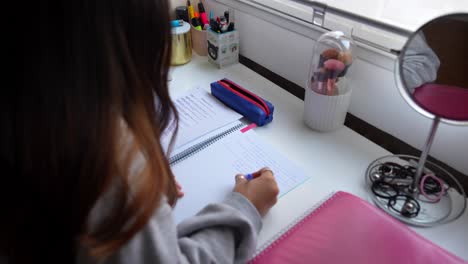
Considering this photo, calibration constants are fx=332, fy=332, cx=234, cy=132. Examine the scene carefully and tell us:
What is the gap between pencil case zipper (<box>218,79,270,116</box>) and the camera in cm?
76

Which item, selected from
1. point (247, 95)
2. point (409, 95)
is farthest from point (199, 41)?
point (409, 95)

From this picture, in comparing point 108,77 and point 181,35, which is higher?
point 108,77

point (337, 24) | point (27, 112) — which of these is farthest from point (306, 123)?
point (27, 112)

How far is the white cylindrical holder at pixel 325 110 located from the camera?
71cm

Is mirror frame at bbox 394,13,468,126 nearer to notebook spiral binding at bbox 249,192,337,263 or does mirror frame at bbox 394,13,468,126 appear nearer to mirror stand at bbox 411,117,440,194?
mirror stand at bbox 411,117,440,194

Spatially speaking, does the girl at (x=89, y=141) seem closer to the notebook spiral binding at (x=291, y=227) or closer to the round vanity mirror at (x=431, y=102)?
the notebook spiral binding at (x=291, y=227)

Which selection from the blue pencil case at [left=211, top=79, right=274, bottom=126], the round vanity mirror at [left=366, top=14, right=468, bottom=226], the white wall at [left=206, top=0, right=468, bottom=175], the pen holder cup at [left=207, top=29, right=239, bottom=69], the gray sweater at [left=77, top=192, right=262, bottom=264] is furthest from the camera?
the pen holder cup at [left=207, top=29, right=239, bottom=69]

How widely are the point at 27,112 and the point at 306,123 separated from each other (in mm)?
589

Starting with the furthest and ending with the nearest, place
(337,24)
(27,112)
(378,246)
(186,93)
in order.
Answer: (186,93) < (337,24) < (378,246) < (27,112)

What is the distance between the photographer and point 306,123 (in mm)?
771

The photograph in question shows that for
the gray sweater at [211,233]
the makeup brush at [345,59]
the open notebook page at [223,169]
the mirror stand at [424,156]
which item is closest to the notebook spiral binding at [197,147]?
the open notebook page at [223,169]

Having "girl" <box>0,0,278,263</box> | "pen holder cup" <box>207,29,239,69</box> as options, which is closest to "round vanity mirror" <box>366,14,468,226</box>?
"girl" <box>0,0,278,263</box>

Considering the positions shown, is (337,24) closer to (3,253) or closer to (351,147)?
(351,147)

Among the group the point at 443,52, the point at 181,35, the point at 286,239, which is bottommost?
the point at 286,239
